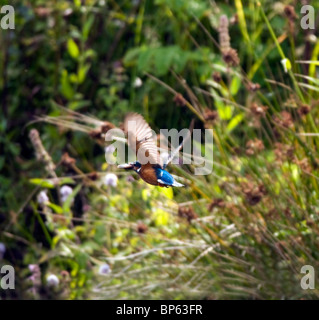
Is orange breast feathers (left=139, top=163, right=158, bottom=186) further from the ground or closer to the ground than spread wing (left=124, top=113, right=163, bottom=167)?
closer to the ground

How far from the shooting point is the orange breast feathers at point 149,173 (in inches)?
70.2

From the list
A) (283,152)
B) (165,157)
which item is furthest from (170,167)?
(283,152)

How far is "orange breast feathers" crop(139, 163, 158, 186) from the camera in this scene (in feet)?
5.85

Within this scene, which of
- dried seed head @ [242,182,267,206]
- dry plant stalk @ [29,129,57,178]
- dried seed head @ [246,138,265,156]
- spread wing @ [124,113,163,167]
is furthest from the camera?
dry plant stalk @ [29,129,57,178]

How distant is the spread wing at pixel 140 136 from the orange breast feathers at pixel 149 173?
0.08ft

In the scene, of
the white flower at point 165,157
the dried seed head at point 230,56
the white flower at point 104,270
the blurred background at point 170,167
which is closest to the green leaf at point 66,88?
the blurred background at point 170,167

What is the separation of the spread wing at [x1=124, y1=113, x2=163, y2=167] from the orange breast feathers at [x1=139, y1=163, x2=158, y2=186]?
2cm

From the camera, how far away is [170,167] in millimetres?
2693

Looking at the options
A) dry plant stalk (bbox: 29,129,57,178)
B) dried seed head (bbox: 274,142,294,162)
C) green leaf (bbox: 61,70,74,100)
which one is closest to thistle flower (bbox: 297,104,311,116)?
dried seed head (bbox: 274,142,294,162)

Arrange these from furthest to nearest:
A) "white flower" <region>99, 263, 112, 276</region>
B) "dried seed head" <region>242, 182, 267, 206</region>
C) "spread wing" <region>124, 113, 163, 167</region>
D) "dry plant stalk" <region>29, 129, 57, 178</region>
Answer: "white flower" <region>99, 263, 112, 276</region> < "dry plant stalk" <region>29, 129, 57, 178</region> < "dried seed head" <region>242, 182, 267, 206</region> < "spread wing" <region>124, 113, 163, 167</region>

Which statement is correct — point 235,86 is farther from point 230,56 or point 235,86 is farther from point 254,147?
point 230,56

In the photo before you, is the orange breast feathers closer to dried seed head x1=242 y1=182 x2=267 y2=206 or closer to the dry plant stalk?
dried seed head x1=242 y1=182 x2=267 y2=206

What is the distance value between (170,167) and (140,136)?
0.95m
